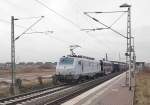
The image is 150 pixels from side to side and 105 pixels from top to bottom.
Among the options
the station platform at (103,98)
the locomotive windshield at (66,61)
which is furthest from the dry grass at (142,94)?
the locomotive windshield at (66,61)

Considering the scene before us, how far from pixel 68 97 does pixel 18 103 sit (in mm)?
4888

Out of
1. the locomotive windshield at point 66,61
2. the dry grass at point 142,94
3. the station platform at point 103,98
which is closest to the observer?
the station platform at point 103,98

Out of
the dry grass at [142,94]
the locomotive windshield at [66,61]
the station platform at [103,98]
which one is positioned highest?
the locomotive windshield at [66,61]

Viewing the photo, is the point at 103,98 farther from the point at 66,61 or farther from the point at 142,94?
the point at 66,61

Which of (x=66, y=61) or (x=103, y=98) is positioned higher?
(x=66, y=61)

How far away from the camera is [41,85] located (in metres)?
37.4

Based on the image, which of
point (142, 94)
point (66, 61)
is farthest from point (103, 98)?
point (66, 61)

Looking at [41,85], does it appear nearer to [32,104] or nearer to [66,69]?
[66,69]

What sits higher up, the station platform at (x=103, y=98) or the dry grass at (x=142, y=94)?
the station platform at (x=103, y=98)

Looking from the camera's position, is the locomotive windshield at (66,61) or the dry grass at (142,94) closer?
the dry grass at (142,94)

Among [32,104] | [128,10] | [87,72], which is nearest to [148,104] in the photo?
[32,104]

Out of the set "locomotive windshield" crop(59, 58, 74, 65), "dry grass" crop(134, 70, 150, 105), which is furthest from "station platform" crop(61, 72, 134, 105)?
"locomotive windshield" crop(59, 58, 74, 65)

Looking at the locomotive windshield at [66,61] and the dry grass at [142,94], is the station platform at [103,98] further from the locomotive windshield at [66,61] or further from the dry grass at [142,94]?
the locomotive windshield at [66,61]

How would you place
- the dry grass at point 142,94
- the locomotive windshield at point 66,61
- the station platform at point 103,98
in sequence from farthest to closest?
the locomotive windshield at point 66,61
the dry grass at point 142,94
the station platform at point 103,98
